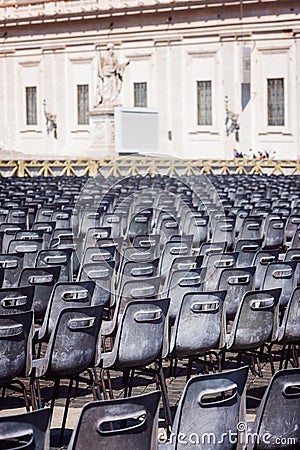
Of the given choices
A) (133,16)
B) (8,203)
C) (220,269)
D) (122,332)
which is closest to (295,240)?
(220,269)

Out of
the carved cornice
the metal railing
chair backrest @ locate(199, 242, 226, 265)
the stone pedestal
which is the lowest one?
chair backrest @ locate(199, 242, 226, 265)

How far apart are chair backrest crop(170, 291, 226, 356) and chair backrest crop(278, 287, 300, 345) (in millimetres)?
509

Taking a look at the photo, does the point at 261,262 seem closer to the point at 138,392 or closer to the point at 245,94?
the point at 138,392

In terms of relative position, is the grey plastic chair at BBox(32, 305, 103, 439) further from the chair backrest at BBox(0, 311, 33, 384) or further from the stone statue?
the stone statue

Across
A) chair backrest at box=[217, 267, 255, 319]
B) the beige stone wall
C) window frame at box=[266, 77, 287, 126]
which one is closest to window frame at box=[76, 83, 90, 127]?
the beige stone wall

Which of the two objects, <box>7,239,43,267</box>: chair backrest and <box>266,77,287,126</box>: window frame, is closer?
<box>7,239,43,267</box>: chair backrest

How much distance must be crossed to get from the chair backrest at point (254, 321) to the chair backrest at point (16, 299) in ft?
4.92

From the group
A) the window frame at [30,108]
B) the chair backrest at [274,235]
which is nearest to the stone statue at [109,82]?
the window frame at [30,108]

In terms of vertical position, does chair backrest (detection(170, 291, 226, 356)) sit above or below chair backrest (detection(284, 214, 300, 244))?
below

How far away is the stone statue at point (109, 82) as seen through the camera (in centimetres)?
4400

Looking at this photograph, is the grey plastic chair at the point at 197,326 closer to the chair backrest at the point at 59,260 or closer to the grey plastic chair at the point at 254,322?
the grey plastic chair at the point at 254,322

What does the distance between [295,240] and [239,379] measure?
6781mm

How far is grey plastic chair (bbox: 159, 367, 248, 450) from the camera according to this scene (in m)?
5.06

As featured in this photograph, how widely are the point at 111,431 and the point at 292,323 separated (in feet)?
11.5
